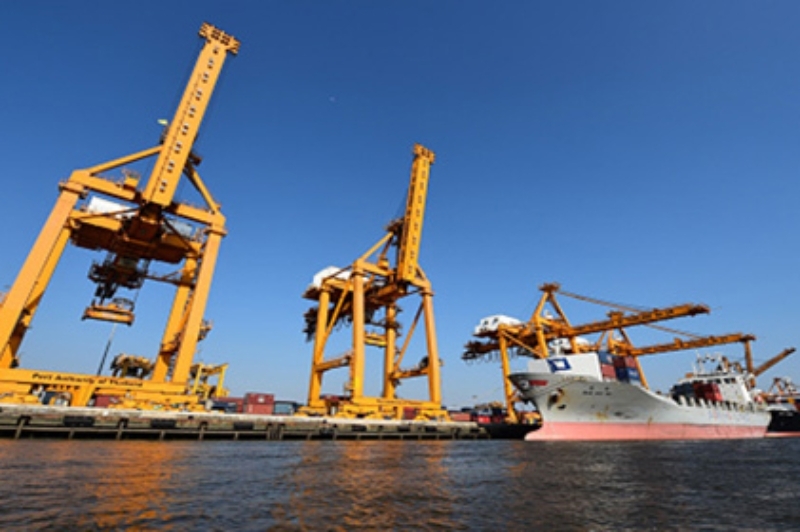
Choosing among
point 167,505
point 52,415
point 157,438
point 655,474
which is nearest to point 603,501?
point 655,474

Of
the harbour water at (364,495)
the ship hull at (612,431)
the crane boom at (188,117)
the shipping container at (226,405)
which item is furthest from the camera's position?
the shipping container at (226,405)

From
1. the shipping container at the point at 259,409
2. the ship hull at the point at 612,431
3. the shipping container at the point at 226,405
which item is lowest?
the ship hull at the point at 612,431

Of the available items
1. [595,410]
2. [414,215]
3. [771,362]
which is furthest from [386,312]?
[771,362]

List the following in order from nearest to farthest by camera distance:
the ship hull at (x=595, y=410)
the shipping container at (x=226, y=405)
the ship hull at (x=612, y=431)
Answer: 1. the ship hull at (x=595, y=410)
2. the ship hull at (x=612, y=431)
3. the shipping container at (x=226, y=405)

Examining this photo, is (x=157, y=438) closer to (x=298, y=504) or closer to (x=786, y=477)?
(x=298, y=504)

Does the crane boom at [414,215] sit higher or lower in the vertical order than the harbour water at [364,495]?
higher

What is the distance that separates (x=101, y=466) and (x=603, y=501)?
11.4 m

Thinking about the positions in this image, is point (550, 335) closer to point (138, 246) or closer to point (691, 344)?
point (691, 344)

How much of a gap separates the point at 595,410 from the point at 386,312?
64.8 ft

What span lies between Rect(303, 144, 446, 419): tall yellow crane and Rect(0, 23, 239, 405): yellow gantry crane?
10.8m

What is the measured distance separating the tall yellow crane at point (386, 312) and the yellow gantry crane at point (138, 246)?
1080cm

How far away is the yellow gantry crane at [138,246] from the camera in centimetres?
2081

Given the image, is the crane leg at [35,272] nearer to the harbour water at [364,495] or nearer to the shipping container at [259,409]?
the harbour water at [364,495]

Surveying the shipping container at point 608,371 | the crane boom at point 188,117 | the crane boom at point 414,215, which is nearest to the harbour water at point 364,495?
the crane boom at point 188,117
